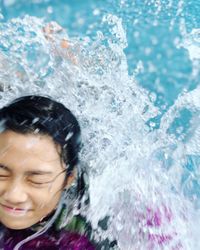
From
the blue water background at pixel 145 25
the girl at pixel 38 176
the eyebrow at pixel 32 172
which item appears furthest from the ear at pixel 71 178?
the blue water background at pixel 145 25

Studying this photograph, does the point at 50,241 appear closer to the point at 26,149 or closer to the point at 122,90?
the point at 26,149

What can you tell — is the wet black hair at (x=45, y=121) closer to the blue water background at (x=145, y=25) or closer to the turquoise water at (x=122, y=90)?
the turquoise water at (x=122, y=90)

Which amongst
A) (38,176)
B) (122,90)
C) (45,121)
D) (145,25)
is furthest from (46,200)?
(145,25)

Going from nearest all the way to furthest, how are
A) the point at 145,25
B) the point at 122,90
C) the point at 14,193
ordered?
the point at 14,193 → the point at 122,90 → the point at 145,25

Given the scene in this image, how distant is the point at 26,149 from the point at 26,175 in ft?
0.22

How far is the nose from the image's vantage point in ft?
3.61

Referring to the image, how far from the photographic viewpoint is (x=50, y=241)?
126 centimetres

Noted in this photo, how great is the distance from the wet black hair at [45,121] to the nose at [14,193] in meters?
0.13

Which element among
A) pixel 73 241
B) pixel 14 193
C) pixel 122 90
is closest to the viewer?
pixel 14 193

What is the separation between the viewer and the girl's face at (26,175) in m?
1.10

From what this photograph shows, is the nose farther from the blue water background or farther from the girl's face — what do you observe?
the blue water background

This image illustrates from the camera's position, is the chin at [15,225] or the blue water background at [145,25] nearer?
the chin at [15,225]

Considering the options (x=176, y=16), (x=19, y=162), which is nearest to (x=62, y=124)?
(x=19, y=162)

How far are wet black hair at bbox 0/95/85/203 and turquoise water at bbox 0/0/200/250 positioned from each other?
0.86 feet
